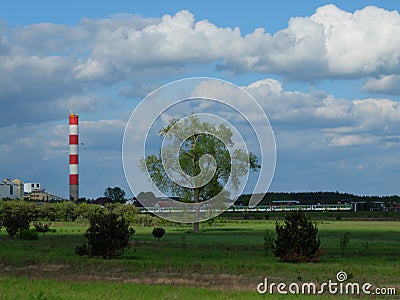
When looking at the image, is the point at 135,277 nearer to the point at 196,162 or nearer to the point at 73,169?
the point at 196,162

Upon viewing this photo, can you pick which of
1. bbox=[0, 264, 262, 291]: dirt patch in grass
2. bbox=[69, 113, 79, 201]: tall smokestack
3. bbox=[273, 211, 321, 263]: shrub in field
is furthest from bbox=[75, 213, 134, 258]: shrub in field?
bbox=[69, 113, 79, 201]: tall smokestack

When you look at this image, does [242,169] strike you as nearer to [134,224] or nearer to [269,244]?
[134,224]

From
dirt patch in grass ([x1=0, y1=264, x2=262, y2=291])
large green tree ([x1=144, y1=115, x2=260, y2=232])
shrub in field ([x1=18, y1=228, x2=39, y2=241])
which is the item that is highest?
large green tree ([x1=144, y1=115, x2=260, y2=232])

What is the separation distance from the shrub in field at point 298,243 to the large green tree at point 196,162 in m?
47.0

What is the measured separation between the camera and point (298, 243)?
38375mm

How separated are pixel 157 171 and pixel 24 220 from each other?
2274cm

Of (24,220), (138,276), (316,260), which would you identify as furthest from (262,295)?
(24,220)

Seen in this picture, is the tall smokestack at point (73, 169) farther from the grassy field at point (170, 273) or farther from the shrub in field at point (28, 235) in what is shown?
the grassy field at point (170, 273)

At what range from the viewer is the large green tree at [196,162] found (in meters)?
86.4

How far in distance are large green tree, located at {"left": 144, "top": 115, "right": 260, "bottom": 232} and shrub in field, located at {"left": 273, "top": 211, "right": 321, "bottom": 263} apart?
154ft

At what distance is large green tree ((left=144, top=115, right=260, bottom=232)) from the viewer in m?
86.4

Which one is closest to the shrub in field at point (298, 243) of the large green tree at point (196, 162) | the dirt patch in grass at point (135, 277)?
the dirt patch in grass at point (135, 277)

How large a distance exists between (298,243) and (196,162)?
48677 millimetres

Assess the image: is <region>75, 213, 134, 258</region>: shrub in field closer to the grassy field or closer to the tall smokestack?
the grassy field
